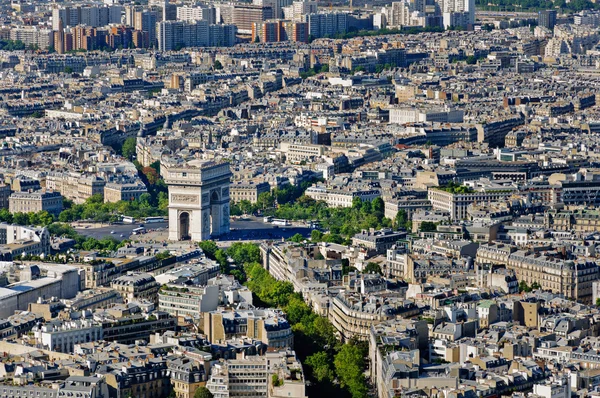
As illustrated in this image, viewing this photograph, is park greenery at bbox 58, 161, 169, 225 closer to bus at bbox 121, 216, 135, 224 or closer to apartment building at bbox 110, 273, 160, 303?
bus at bbox 121, 216, 135, 224

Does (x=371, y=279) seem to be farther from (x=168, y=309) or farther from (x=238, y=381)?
(x=238, y=381)

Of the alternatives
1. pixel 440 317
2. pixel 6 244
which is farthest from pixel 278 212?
pixel 440 317

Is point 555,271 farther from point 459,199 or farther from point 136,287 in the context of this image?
point 459,199

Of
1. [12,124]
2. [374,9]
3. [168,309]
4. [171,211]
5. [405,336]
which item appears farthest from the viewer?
[374,9]

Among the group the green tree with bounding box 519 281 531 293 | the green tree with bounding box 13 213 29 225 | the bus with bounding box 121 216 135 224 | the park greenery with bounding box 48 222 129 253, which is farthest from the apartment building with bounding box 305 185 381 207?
the green tree with bounding box 519 281 531 293

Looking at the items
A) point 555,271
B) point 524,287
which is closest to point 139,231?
point 555,271
